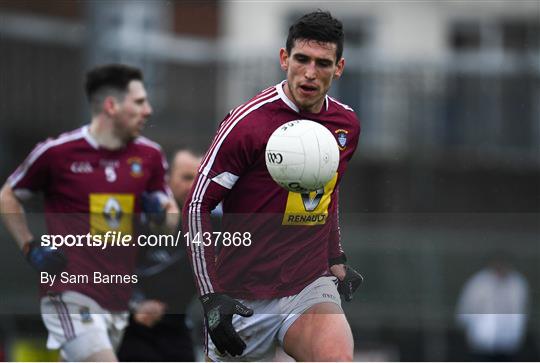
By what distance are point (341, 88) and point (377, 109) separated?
26.9 inches

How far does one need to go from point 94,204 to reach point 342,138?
6.97 feet

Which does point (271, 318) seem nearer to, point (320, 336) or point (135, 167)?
point (320, 336)

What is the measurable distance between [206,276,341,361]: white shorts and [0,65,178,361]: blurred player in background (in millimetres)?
1366

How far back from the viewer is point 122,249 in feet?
28.4

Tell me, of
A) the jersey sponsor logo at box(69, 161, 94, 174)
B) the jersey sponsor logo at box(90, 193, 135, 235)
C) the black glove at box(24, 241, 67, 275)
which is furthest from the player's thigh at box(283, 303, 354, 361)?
the jersey sponsor logo at box(69, 161, 94, 174)

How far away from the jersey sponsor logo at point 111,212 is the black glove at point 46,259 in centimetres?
48

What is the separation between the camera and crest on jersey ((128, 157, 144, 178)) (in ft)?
28.8

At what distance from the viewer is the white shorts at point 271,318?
7.09 metres

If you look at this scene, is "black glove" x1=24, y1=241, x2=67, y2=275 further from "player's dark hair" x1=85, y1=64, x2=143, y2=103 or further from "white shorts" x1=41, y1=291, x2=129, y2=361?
"player's dark hair" x1=85, y1=64, x2=143, y2=103

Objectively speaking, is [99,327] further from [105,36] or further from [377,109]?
[377,109]

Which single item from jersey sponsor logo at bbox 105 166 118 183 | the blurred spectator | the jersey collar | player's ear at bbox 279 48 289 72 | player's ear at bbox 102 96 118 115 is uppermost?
player's ear at bbox 279 48 289 72

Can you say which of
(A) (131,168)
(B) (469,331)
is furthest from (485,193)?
(A) (131,168)

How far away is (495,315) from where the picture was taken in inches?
595

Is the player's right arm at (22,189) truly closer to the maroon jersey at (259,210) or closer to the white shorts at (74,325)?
the white shorts at (74,325)
